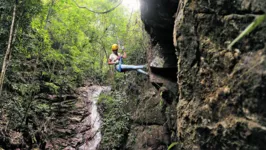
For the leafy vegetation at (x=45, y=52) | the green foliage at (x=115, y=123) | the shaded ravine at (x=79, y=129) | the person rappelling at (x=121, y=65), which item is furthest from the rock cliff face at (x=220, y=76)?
the shaded ravine at (x=79, y=129)

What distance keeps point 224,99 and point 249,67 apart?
608 millimetres

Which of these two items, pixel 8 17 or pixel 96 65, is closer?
pixel 8 17

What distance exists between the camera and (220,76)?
3.38 m

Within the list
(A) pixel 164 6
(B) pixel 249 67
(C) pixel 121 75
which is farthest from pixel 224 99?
(C) pixel 121 75

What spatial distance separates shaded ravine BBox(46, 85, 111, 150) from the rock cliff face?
629cm

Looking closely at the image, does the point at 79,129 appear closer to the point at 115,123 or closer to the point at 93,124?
the point at 93,124

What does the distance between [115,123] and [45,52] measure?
4.12 metres

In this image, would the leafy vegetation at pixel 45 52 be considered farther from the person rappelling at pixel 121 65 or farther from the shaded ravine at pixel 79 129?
the person rappelling at pixel 121 65

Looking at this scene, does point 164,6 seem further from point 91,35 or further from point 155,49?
point 91,35

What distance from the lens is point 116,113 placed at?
9.69 m

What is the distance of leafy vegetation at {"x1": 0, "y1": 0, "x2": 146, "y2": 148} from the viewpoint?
6.77 metres

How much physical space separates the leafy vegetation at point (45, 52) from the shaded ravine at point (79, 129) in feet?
2.78

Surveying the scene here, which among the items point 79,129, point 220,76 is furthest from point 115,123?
point 220,76

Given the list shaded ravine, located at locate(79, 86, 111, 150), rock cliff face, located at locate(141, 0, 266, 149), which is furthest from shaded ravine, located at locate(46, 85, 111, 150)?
rock cliff face, located at locate(141, 0, 266, 149)
